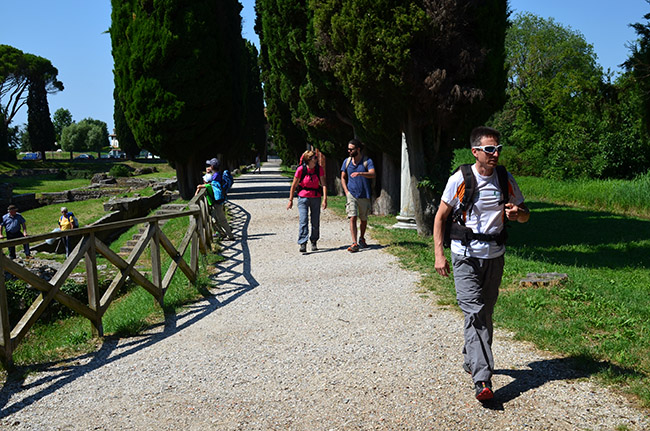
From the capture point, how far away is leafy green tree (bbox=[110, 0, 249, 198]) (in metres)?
20.2

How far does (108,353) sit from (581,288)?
534 centimetres

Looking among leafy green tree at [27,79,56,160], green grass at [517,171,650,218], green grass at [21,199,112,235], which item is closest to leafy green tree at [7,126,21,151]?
leafy green tree at [27,79,56,160]

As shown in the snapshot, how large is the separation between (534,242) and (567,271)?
4774mm

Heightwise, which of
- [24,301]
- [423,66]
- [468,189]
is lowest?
[24,301]

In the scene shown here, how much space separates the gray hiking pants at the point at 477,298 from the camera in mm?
3963

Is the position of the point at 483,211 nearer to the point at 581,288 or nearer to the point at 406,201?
the point at 581,288

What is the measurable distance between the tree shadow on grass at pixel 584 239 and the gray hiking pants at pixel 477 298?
6006 mm

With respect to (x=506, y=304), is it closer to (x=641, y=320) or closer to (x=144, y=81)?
(x=641, y=320)

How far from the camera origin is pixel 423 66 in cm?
1030

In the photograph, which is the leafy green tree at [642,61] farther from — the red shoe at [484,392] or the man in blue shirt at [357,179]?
the red shoe at [484,392]

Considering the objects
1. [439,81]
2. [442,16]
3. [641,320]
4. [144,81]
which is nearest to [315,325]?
[641,320]

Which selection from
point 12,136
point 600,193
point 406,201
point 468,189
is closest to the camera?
point 468,189

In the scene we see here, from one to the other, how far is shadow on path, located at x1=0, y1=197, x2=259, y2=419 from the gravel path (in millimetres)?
20

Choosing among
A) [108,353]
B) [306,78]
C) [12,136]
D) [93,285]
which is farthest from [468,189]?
[12,136]
